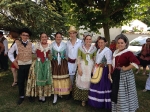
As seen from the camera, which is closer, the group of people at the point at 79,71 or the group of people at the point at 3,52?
the group of people at the point at 79,71

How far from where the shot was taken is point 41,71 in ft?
13.0

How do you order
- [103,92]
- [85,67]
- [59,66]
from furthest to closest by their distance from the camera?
[59,66] → [85,67] → [103,92]

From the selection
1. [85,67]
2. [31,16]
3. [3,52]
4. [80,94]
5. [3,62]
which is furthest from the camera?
[3,62]

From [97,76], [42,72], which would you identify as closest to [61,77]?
[42,72]

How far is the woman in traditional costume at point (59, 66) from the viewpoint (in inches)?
159

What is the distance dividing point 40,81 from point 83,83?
36.4 inches

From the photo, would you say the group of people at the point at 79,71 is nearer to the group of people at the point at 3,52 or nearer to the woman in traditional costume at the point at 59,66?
the woman in traditional costume at the point at 59,66

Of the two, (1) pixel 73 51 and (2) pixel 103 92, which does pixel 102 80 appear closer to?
(2) pixel 103 92

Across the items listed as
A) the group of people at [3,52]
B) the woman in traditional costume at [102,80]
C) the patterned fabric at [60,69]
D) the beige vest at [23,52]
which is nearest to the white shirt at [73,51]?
the patterned fabric at [60,69]

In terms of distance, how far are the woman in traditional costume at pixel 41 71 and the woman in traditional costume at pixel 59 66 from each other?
119mm

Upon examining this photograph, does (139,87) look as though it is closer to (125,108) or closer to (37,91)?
(125,108)

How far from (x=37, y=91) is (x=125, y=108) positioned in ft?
6.31

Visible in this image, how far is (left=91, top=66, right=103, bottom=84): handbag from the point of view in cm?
363

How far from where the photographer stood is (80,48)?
389 cm
